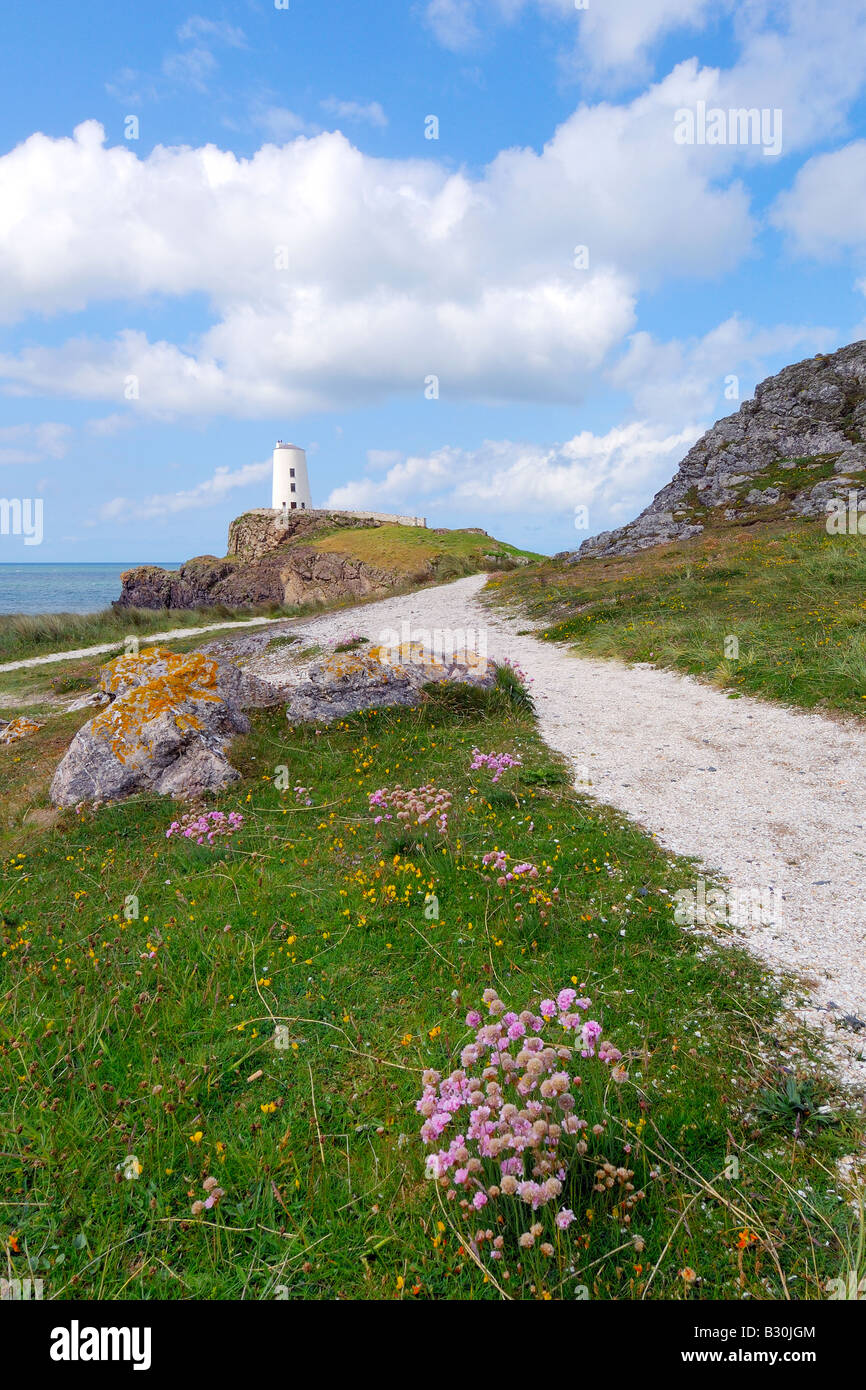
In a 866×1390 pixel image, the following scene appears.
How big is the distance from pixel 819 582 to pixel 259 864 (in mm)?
17836

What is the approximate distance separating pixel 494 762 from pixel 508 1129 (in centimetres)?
603

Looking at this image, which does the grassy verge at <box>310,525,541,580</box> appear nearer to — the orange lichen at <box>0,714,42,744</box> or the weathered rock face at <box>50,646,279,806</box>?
the orange lichen at <box>0,714,42,744</box>

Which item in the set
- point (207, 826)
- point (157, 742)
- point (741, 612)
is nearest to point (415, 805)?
point (207, 826)

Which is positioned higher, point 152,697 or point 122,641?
point 122,641

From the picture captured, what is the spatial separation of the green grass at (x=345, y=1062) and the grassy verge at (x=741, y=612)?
7.02m

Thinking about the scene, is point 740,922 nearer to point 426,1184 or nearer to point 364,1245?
point 426,1184

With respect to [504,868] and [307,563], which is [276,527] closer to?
[307,563]

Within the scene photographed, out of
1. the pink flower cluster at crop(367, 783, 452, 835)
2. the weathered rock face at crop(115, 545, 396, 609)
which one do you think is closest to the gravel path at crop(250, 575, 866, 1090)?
the pink flower cluster at crop(367, 783, 452, 835)

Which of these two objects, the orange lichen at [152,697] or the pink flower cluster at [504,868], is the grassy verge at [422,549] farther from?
the pink flower cluster at [504,868]

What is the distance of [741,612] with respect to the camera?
17.2 m

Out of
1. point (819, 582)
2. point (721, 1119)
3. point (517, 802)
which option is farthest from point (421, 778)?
point (819, 582)

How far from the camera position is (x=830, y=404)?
4600cm

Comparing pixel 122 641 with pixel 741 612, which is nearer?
pixel 741 612

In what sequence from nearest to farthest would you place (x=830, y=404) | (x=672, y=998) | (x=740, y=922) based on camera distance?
(x=672, y=998) < (x=740, y=922) < (x=830, y=404)
